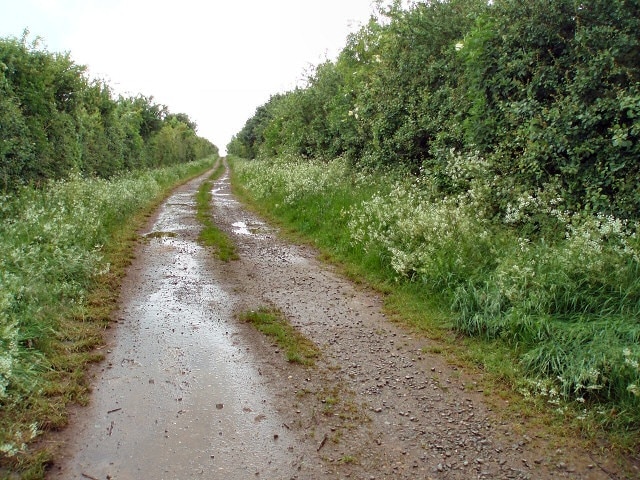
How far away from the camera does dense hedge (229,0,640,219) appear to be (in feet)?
18.1

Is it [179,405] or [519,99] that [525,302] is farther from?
[519,99]

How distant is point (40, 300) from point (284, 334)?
285 cm

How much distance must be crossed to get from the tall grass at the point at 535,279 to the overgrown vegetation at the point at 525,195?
0.02m

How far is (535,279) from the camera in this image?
191 inches

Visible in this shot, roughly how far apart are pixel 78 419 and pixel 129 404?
0.39 meters

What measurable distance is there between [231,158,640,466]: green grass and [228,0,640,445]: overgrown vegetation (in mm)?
19

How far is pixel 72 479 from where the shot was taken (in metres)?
2.92

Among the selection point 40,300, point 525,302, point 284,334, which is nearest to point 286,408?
point 284,334

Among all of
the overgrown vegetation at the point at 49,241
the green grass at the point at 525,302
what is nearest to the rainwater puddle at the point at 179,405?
the overgrown vegetation at the point at 49,241

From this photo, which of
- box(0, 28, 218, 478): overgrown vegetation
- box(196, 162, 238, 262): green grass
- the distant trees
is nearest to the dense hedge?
box(196, 162, 238, 262): green grass

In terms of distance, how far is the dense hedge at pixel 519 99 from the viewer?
5.51 meters

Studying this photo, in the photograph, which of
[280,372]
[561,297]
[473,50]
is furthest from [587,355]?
[473,50]

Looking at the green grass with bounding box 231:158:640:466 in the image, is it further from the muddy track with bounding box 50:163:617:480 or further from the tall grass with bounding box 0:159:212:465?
the tall grass with bounding box 0:159:212:465

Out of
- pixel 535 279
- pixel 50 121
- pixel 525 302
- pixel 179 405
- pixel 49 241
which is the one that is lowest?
pixel 179 405
